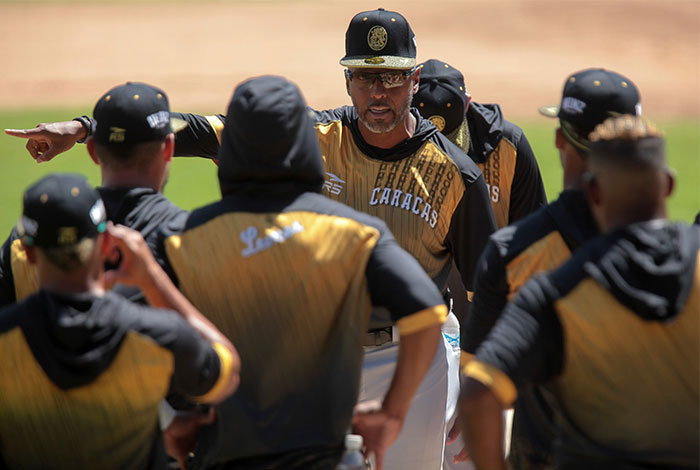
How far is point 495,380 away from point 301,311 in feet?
2.18

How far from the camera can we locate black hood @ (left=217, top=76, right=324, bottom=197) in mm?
2984

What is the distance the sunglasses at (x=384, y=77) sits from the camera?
4660 mm

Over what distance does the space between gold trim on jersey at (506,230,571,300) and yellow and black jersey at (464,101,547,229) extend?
211cm

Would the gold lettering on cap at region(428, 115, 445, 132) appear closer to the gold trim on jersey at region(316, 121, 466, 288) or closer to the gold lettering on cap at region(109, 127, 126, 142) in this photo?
the gold trim on jersey at region(316, 121, 466, 288)

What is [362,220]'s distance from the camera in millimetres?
2969

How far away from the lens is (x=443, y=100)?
5.29 m

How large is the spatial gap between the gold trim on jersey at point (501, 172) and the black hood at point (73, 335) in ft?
10.1

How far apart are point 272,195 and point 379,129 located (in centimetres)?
166

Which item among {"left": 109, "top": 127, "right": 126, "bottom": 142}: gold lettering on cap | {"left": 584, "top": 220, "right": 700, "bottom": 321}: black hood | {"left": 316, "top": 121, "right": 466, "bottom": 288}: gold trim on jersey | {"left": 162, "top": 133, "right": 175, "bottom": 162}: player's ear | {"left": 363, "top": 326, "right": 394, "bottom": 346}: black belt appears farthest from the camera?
{"left": 316, "top": 121, "right": 466, "bottom": 288}: gold trim on jersey

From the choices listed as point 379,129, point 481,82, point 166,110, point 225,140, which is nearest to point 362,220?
point 225,140

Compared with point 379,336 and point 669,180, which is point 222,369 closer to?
point 669,180

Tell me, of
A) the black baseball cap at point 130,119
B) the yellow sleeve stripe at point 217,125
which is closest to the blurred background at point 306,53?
the yellow sleeve stripe at point 217,125

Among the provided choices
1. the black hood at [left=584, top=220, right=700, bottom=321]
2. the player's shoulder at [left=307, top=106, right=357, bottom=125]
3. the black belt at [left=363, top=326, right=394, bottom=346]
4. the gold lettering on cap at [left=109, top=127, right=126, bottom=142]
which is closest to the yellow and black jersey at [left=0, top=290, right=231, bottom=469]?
the gold lettering on cap at [left=109, top=127, right=126, bottom=142]

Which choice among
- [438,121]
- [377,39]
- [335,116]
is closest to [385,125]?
[335,116]
